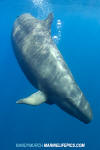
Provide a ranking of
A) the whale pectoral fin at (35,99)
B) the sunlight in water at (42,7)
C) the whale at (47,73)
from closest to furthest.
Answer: the whale at (47,73), the whale pectoral fin at (35,99), the sunlight in water at (42,7)

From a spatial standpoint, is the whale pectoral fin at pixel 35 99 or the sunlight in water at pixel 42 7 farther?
the sunlight in water at pixel 42 7

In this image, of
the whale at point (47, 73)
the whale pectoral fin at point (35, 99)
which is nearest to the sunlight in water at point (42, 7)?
the whale at point (47, 73)

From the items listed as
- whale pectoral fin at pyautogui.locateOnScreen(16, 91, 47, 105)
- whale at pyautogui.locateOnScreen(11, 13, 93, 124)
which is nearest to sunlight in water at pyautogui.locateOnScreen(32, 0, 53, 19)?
whale at pyautogui.locateOnScreen(11, 13, 93, 124)

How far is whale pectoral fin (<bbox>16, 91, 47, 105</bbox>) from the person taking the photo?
9003 millimetres

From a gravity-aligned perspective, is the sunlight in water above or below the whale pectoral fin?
above

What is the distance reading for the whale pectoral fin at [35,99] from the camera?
900cm

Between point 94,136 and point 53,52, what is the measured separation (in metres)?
13.5

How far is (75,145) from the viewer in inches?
786

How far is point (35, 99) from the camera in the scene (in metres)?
9.20

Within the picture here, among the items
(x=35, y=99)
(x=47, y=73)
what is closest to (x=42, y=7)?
(x=47, y=73)

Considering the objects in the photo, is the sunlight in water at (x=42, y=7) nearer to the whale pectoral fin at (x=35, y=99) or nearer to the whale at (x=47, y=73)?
the whale at (x=47, y=73)

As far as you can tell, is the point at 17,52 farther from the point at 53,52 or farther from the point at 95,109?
the point at 95,109

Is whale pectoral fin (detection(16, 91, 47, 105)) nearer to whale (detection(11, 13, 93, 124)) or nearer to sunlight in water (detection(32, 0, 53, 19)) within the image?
whale (detection(11, 13, 93, 124))

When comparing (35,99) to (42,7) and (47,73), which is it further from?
(42,7)
